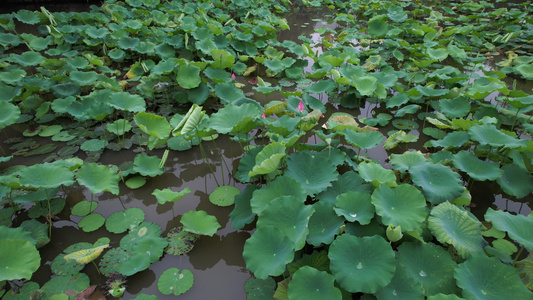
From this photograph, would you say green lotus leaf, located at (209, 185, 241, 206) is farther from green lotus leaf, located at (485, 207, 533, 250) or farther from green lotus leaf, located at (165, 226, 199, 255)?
green lotus leaf, located at (485, 207, 533, 250)

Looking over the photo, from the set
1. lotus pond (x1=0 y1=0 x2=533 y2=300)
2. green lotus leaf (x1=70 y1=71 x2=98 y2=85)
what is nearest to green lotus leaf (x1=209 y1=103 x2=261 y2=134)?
lotus pond (x1=0 y1=0 x2=533 y2=300)

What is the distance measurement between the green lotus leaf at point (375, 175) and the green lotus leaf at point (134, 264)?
4.78 ft

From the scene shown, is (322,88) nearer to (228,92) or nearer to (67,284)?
(228,92)

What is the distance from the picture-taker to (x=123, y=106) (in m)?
2.79

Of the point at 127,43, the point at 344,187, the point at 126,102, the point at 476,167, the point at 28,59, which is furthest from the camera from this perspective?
the point at 127,43

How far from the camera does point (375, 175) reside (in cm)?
215

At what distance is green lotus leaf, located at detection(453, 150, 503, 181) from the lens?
2221 millimetres

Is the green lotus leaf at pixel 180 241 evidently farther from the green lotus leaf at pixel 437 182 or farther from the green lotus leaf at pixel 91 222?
the green lotus leaf at pixel 437 182

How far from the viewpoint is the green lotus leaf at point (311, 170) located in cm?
213

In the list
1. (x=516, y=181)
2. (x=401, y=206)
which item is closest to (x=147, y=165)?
(x=401, y=206)

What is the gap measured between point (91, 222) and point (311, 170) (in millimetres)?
1603

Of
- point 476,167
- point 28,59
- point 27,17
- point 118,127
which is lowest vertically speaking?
point 118,127

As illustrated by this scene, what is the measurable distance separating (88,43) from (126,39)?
0.53 metres

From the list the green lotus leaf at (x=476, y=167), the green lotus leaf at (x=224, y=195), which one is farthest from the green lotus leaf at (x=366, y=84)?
the green lotus leaf at (x=224, y=195)
